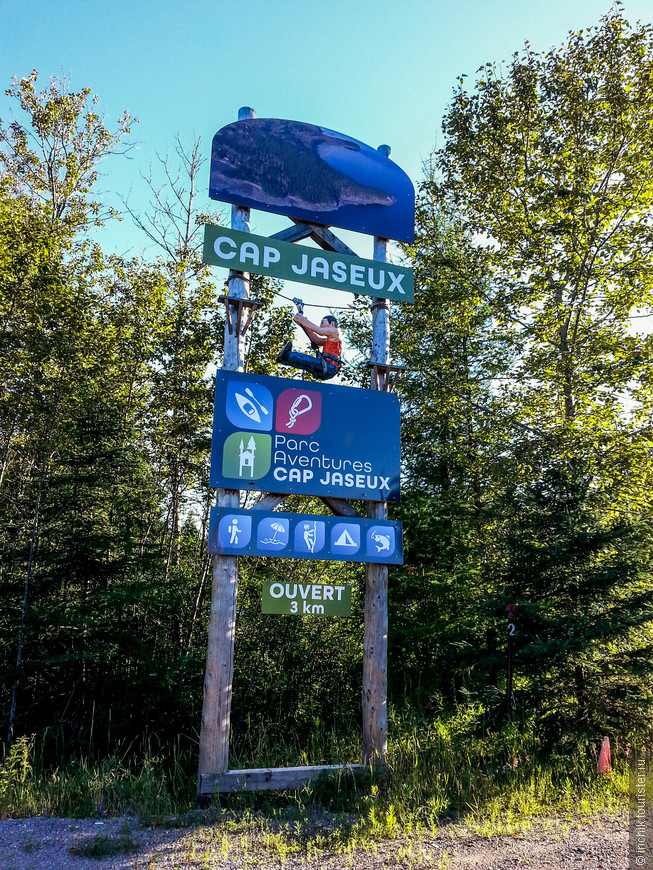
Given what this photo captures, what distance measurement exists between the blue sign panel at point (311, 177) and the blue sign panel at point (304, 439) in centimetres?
211

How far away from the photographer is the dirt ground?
4387mm

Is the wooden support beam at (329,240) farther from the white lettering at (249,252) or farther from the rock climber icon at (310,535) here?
the rock climber icon at (310,535)

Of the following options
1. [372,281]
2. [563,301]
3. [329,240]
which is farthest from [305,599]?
[563,301]

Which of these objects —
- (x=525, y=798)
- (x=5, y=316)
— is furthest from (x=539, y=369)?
(x=5, y=316)

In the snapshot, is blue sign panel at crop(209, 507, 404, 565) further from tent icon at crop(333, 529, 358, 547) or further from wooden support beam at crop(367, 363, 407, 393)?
wooden support beam at crop(367, 363, 407, 393)

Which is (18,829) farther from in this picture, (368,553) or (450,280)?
(450,280)

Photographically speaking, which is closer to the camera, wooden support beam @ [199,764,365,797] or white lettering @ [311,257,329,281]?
Answer: wooden support beam @ [199,764,365,797]

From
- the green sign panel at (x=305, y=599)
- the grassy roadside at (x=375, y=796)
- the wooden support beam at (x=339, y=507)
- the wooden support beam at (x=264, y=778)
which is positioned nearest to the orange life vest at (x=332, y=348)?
the wooden support beam at (x=339, y=507)

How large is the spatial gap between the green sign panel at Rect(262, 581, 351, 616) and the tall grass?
1598 millimetres

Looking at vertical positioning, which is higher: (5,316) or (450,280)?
(450,280)

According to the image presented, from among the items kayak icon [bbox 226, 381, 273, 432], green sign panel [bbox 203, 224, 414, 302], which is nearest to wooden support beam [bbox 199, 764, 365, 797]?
kayak icon [bbox 226, 381, 273, 432]

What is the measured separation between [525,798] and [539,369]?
268 inches

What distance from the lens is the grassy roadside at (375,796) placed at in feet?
16.8

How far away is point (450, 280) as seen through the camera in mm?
12266
